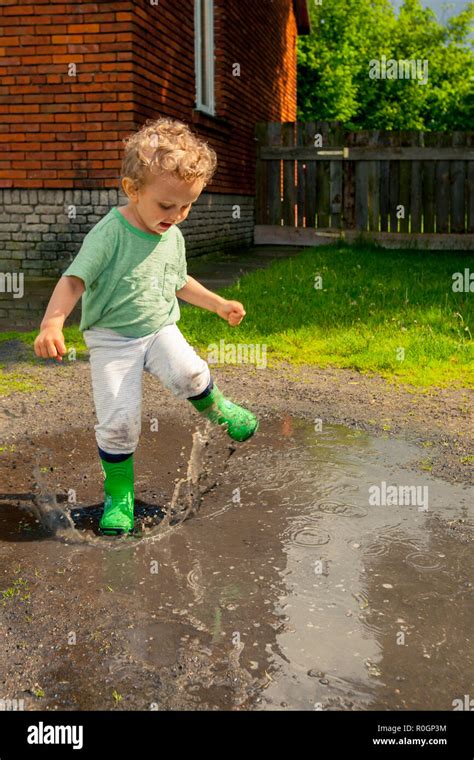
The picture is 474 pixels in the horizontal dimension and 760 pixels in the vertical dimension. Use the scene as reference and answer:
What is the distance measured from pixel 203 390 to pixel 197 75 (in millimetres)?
9696

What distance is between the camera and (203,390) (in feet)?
11.8

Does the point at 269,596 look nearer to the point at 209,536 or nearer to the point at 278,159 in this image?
the point at 209,536

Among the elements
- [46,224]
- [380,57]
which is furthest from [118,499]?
[380,57]

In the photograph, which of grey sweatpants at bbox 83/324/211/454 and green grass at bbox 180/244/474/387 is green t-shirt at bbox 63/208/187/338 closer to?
grey sweatpants at bbox 83/324/211/454

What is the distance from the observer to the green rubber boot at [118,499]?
10.5ft

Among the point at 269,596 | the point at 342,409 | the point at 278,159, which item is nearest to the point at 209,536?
the point at 269,596

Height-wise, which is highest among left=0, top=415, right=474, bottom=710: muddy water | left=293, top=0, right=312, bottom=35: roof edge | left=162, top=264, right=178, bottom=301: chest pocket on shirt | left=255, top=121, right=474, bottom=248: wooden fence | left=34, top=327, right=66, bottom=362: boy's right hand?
left=293, top=0, right=312, bottom=35: roof edge

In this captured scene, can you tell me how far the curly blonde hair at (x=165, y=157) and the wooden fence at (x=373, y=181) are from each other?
1179 centimetres

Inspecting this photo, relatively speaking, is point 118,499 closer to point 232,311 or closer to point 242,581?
point 242,581

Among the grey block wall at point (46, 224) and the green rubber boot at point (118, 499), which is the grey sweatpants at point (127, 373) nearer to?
the green rubber boot at point (118, 499)

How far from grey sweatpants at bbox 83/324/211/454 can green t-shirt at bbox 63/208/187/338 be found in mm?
53

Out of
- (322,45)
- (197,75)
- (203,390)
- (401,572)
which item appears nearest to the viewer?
(401,572)

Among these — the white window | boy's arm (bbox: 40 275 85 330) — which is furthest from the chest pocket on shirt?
the white window

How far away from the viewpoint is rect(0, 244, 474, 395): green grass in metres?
5.78
